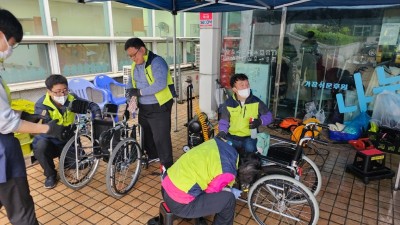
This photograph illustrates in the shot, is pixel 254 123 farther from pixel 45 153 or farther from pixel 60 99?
pixel 45 153

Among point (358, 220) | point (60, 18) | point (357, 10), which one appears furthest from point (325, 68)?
point (60, 18)

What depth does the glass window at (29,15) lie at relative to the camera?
4.48 meters

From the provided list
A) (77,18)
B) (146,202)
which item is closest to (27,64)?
(77,18)

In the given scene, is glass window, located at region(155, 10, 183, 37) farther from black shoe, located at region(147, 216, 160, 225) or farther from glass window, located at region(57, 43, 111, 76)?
black shoe, located at region(147, 216, 160, 225)

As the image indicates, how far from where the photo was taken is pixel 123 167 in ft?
9.62

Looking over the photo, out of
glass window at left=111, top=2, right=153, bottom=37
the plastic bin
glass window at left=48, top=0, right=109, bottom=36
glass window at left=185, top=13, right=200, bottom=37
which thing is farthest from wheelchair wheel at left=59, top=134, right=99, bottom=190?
glass window at left=185, top=13, right=200, bottom=37

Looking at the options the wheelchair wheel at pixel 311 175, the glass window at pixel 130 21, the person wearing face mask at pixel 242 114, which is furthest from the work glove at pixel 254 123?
the glass window at pixel 130 21

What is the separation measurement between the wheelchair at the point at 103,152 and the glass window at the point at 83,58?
9.29ft

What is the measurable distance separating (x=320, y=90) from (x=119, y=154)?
155 inches

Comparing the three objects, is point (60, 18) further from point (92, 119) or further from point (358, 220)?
point (358, 220)

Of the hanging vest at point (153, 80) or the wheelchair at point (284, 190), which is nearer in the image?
the wheelchair at point (284, 190)

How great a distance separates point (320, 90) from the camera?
5.02 metres

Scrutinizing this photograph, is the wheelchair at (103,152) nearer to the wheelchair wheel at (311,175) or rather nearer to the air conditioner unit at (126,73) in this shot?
the wheelchair wheel at (311,175)

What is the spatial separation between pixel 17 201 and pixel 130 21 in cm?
563
